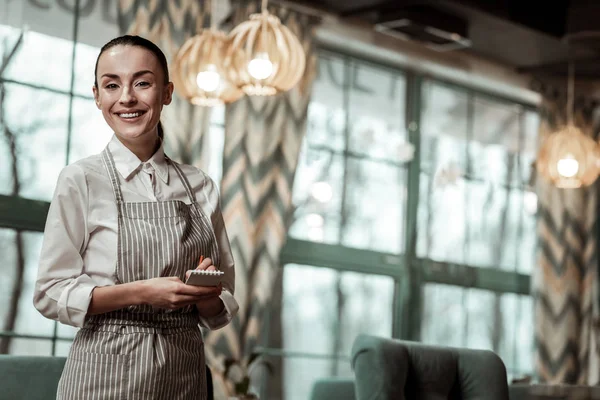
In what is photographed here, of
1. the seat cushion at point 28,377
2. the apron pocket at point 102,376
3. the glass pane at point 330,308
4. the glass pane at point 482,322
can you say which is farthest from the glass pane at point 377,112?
the apron pocket at point 102,376

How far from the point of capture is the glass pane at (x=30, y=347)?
162 inches

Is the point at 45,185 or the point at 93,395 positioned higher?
the point at 45,185

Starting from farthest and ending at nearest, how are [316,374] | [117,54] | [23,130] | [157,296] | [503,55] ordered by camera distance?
[503,55]
[316,374]
[23,130]
[117,54]
[157,296]

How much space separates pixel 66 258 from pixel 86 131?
2.93 m

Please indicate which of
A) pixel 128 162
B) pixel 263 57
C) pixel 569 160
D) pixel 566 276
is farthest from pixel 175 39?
pixel 566 276

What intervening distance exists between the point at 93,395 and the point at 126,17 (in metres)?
3.18

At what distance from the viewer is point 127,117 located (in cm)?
161

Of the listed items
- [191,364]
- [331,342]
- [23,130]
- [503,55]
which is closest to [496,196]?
[503,55]

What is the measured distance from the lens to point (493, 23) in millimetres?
5617

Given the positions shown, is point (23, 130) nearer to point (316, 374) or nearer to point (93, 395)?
point (316, 374)

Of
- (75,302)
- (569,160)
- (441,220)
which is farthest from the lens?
(441,220)

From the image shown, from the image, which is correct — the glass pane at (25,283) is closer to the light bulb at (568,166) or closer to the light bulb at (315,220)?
the light bulb at (315,220)

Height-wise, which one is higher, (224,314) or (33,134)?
(33,134)

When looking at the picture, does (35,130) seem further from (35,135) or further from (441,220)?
(441,220)
